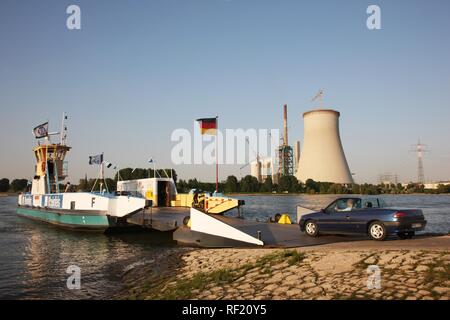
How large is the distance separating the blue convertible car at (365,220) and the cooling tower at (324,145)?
267ft

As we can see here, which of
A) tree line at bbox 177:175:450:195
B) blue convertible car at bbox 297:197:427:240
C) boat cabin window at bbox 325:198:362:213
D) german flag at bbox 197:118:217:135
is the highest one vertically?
german flag at bbox 197:118:217:135

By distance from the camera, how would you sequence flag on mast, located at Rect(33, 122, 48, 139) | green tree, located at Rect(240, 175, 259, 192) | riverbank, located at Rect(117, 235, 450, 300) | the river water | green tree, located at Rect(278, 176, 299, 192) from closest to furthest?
riverbank, located at Rect(117, 235, 450, 300)
the river water
flag on mast, located at Rect(33, 122, 48, 139)
green tree, located at Rect(278, 176, 299, 192)
green tree, located at Rect(240, 175, 259, 192)

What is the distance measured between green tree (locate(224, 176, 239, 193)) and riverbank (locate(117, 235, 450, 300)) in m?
139

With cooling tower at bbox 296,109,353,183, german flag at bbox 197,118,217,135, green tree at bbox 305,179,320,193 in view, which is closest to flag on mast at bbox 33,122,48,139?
german flag at bbox 197,118,217,135

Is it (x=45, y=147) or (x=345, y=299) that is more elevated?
(x=45, y=147)

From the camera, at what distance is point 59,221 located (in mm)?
29812

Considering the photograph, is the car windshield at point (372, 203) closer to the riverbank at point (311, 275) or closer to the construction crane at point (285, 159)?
the riverbank at point (311, 275)

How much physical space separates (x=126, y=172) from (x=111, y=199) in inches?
4344

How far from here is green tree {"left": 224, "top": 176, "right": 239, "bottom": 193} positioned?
6013 inches

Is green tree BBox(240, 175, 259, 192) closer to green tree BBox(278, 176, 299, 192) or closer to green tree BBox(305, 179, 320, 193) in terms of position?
green tree BBox(278, 176, 299, 192)

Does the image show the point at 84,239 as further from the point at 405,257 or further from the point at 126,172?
the point at 126,172

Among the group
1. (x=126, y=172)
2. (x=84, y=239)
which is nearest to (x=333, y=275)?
(x=84, y=239)

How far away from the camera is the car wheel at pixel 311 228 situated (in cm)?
1516

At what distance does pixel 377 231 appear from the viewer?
1309cm
